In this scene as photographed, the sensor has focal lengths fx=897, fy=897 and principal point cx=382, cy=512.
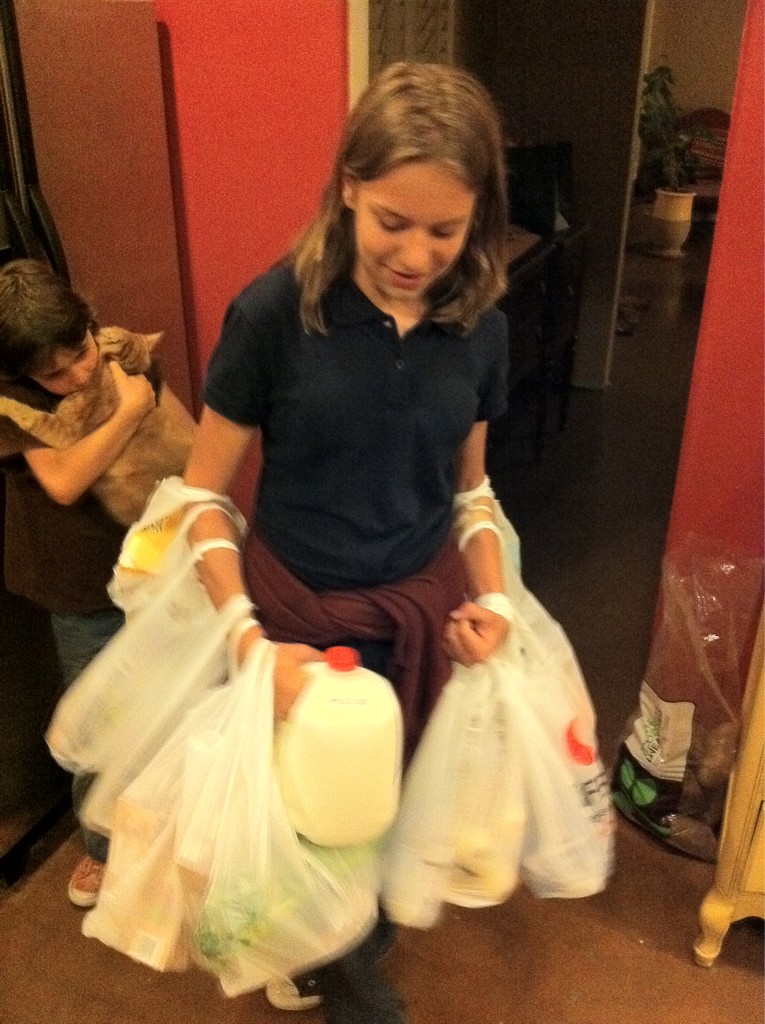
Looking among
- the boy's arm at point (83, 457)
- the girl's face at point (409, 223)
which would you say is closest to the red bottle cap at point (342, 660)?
the girl's face at point (409, 223)

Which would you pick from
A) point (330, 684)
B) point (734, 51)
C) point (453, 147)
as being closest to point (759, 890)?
point (330, 684)

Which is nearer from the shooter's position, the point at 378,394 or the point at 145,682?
the point at 378,394

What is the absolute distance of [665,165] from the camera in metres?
5.71

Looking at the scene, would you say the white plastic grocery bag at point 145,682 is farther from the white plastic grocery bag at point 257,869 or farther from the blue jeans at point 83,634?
the blue jeans at point 83,634

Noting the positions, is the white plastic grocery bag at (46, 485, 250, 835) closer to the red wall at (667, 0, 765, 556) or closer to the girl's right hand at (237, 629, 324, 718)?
the girl's right hand at (237, 629, 324, 718)

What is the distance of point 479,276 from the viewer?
101 centimetres

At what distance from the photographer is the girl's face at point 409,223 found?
874 millimetres

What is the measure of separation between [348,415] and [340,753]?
1.17 feet

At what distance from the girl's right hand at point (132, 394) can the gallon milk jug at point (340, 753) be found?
55 cm

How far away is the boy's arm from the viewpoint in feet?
4.20

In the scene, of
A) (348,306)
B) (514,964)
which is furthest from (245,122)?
(514,964)

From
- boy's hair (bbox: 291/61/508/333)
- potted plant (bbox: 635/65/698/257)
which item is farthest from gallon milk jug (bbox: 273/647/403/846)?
potted plant (bbox: 635/65/698/257)

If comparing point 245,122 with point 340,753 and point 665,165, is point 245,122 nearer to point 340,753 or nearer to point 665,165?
point 340,753

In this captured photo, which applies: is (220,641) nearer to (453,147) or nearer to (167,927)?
(167,927)
